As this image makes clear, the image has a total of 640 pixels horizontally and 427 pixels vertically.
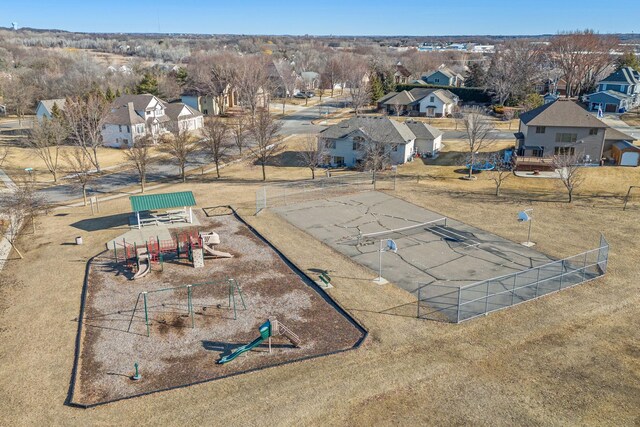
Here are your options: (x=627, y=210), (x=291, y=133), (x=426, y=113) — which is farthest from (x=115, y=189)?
(x=426, y=113)

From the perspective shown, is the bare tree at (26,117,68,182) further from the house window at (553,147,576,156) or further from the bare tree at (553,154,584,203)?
the house window at (553,147,576,156)

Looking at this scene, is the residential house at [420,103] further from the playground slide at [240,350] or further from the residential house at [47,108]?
the playground slide at [240,350]

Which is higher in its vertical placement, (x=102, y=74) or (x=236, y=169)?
(x=102, y=74)

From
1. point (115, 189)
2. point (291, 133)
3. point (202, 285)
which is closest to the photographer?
point (202, 285)

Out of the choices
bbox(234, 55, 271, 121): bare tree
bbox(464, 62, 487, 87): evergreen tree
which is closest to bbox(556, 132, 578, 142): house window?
bbox(234, 55, 271, 121): bare tree

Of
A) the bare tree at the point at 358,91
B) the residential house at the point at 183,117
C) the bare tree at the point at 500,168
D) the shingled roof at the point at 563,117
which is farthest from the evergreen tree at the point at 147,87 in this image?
the shingled roof at the point at 563,117

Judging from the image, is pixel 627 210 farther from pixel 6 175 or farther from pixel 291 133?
pixel 6 175
